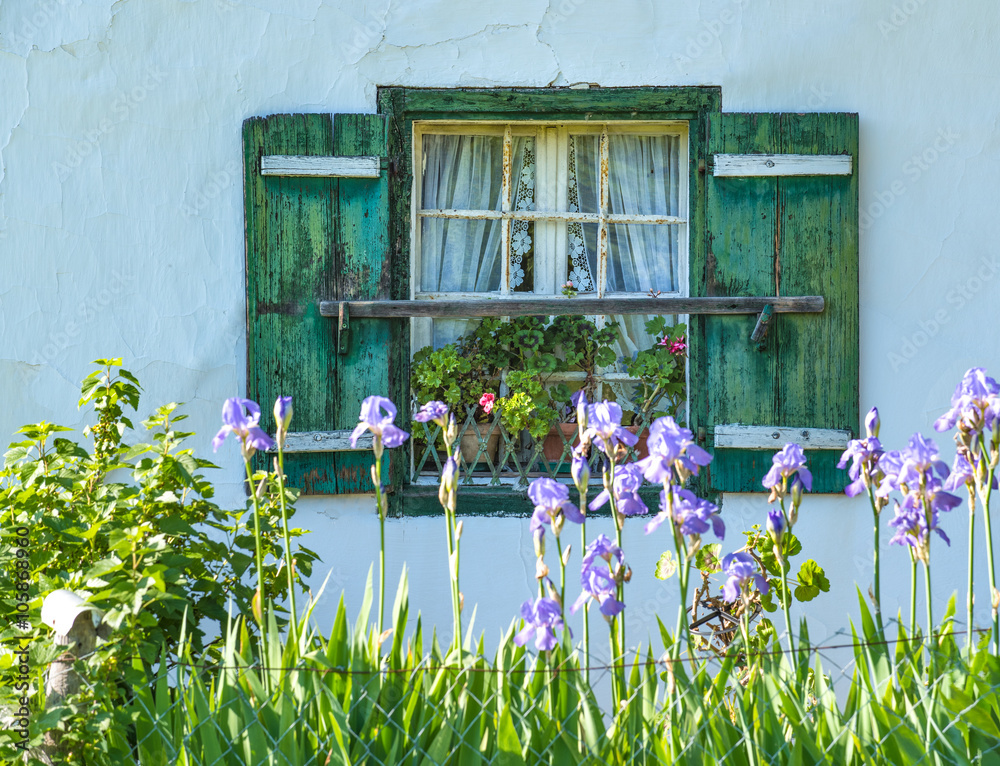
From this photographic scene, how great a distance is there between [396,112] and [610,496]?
6.57ft

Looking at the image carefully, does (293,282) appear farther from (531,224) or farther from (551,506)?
(551,506)

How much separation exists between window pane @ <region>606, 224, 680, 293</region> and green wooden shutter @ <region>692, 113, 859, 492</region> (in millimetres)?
322

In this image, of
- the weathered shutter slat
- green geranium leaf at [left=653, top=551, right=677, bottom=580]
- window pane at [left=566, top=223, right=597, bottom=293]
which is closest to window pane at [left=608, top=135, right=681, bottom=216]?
window pane at [left=566, top=223, right=597, bottom=293]

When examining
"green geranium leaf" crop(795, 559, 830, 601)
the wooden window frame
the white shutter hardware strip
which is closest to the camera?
"green geranium leaf" crop(795, 559, 830, 601)

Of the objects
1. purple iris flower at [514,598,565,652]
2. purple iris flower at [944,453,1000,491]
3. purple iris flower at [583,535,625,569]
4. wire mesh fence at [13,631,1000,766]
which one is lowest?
wire mesh fence at [13,631,1000,766]

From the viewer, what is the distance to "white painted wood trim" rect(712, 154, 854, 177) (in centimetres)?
325

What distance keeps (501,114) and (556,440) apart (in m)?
1.18

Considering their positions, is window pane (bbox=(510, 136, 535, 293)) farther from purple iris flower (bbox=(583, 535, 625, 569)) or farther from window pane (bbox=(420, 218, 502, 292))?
purple iris flower (bbox=(583, 535, 625, 569))

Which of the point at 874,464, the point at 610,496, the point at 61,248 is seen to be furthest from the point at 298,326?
the point at 874,464

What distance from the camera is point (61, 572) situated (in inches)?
87.8

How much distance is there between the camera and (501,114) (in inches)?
134

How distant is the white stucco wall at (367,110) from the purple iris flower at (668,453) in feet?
5.29

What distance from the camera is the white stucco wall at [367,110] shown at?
131 inches

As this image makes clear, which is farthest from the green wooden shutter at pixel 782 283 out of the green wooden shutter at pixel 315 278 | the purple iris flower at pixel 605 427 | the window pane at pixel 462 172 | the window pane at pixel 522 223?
the purple iris flower at pixel 605 427
